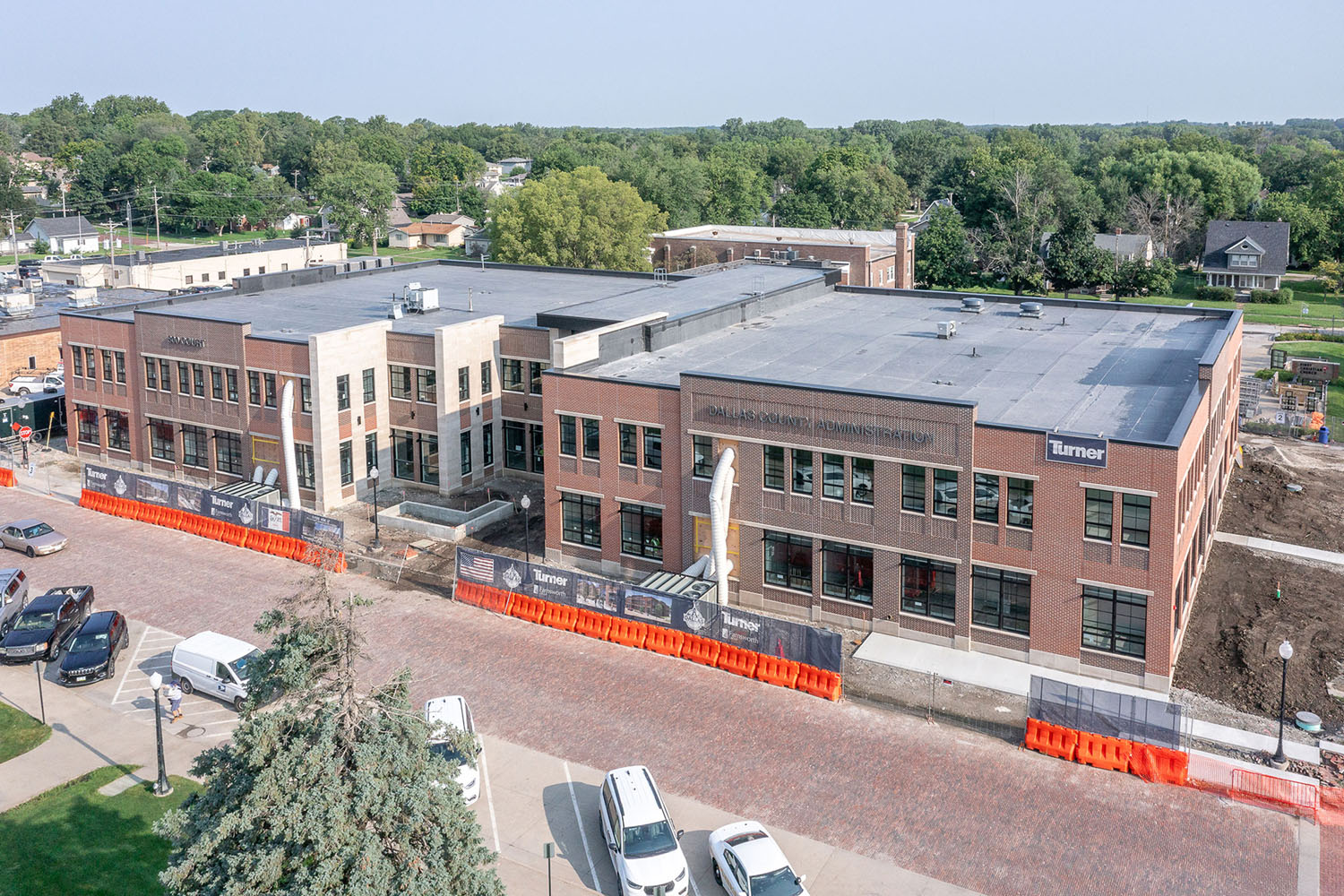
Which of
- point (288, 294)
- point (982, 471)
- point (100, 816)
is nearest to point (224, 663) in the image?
point (100, 816)

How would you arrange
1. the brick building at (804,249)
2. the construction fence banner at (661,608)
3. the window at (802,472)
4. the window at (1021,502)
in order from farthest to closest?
the brick building at (804,249), the window at (802,472), the window at (1021,502), the construction fence banner at (661,608)

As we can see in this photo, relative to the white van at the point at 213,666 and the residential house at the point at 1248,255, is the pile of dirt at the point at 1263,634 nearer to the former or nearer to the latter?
the white van at the point at 213,666

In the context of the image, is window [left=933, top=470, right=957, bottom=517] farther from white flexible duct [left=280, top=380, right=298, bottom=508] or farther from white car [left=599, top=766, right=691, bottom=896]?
white flexible duct [left=280, top=380, right=298, bottom=508]

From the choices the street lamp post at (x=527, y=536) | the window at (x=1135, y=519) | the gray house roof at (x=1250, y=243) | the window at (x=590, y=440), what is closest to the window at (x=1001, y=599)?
the window at (x=1135, y=519)

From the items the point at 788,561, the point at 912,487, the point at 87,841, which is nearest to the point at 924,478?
the point at 912,487

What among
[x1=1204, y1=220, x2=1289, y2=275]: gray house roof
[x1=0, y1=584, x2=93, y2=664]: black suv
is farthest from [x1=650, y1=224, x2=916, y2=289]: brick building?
[x1=0, y1=584, x2=93, y2=664]: black suv
